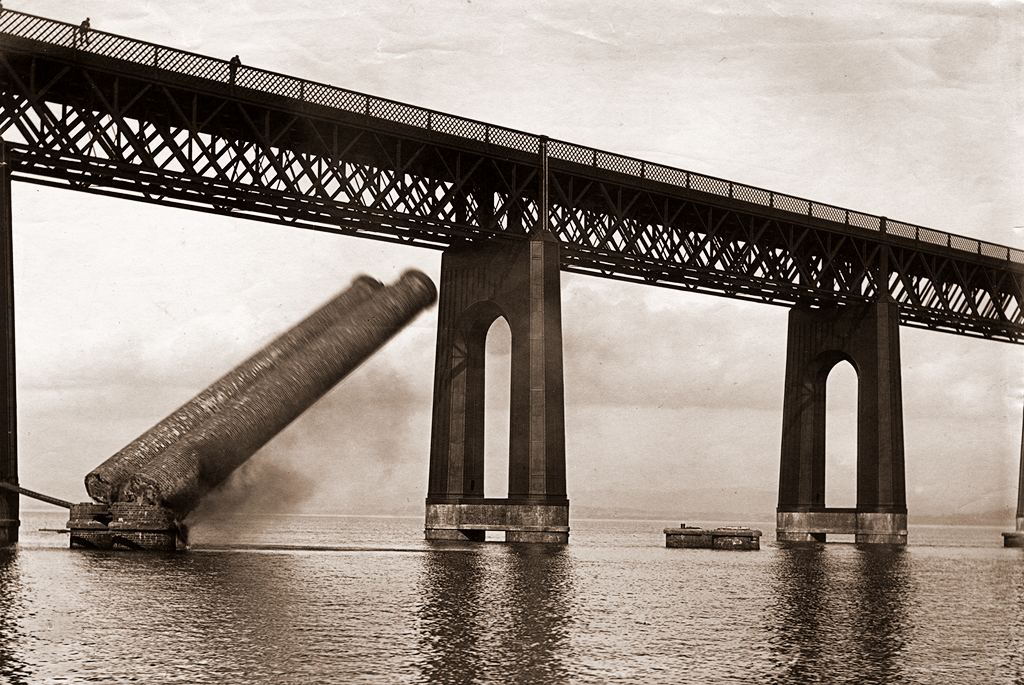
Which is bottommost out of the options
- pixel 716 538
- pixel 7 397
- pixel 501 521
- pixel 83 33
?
pixel 716 538

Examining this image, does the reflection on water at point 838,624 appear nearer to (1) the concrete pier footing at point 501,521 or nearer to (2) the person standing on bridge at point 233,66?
(1) the concrete pier footing at point 501,521

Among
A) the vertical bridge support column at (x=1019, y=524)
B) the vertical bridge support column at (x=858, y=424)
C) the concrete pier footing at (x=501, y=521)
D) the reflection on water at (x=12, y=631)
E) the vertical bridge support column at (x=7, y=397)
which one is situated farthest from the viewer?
the vertical bridge support column at (x=1019, y=524)

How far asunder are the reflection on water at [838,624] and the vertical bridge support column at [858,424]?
102 feet

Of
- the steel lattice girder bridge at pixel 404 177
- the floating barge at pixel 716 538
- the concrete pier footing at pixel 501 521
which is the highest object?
the steel lattice girder bridge at pixel 404 177

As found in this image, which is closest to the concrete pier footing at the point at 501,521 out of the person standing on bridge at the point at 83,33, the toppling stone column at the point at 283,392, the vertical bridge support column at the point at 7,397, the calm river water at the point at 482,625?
the calm river water at the point at 482,625

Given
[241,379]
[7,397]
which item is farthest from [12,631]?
[7,397]

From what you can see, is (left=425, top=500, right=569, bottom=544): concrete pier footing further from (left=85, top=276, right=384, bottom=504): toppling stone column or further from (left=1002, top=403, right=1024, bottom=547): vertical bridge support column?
(left=1002, top=403, right=1024, bottom=547): vertical bridge support column

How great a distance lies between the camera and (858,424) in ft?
239

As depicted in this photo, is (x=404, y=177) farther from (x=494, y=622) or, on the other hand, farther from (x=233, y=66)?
(x=494, y=622)

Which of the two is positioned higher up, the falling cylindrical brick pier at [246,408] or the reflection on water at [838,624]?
the falling cylindrical brick pier at [246,408]

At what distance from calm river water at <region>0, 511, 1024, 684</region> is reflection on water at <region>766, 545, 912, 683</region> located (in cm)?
7

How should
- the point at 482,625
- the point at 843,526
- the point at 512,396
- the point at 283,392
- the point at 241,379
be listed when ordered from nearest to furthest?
the point at 482,625, the point at 241,379, the point at 283,392, the point at 512,396, the point at 843,526

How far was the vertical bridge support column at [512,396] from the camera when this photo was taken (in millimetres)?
52375

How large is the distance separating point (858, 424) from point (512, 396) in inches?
1103
